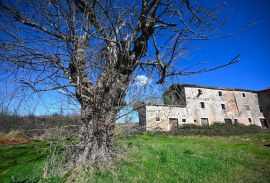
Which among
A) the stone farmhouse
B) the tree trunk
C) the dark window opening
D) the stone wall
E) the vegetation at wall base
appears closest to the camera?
the tree trunk

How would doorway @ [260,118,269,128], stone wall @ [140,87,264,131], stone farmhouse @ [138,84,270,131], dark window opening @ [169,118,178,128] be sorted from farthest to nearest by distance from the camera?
doorway @ [260,118,269,128]
stone wall @ [140,87,264,131]
stone farmhouse @ [138,84,270,131]
dark window opening @ [169,118,178,128]

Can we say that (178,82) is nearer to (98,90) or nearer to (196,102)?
(98,90)

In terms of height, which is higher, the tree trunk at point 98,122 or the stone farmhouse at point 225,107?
the stone farmhouse at point 225,107

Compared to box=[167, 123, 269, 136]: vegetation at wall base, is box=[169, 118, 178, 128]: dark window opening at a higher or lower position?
higher

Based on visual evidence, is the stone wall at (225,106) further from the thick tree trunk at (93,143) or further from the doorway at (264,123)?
the thick tree trunk at (93,143)

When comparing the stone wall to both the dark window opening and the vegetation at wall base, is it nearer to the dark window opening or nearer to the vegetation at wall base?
the dark window opening

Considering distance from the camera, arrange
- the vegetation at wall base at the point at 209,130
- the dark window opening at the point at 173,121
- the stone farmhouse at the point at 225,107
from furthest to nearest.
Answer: the stone farmhouse at the point at 225,107 < the dark window opening at the point at 173,121 < the vegetation at wall base at the point at 209,130

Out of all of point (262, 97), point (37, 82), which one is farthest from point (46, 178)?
point (262, 97)

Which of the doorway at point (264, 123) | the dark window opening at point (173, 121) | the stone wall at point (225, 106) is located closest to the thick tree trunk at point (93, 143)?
the dark window opening at point (173, 121)

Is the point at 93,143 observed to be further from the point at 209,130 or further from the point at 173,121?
the point at 173,121

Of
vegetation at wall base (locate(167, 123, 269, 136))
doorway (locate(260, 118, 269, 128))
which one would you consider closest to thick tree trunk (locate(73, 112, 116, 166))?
vegetation at wall base (locate(167, 123, 269, 136))

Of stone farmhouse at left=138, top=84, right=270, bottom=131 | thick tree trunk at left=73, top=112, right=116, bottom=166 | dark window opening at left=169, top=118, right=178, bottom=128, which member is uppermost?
stone farmhouse at left=138, top=84, right=270, bottom=131

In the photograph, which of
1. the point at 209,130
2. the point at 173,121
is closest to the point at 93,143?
the point at 209,130

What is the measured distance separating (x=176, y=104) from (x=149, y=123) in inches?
36.4
